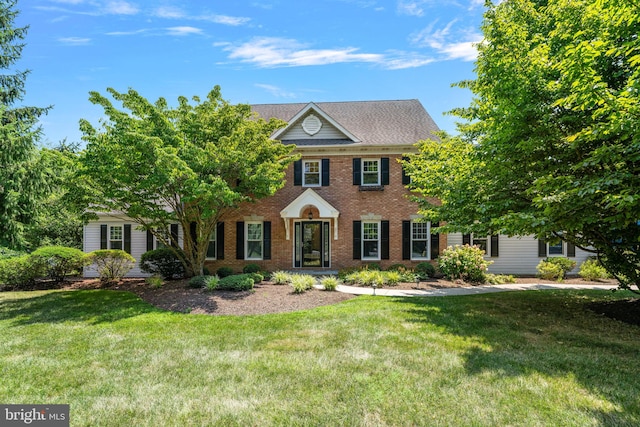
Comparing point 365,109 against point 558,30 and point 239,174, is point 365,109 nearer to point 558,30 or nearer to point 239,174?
point 239,174

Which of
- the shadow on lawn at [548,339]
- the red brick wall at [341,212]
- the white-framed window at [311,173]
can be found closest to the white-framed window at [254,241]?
the red brick wall at [341,212]

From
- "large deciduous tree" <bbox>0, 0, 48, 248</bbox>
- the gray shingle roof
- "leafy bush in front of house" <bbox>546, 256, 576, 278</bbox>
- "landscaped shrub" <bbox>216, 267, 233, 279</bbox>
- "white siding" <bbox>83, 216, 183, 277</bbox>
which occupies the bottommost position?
"landscaped shrub" <bbox>216, 267, 233, 279</bbox>

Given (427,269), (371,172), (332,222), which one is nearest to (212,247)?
(332,222)

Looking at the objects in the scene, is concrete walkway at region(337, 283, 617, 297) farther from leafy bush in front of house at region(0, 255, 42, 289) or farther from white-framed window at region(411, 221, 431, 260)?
leafy bush in front of house at region(0, 255, 42, 289)

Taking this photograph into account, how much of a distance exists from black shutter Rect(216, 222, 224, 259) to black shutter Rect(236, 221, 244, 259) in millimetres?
706

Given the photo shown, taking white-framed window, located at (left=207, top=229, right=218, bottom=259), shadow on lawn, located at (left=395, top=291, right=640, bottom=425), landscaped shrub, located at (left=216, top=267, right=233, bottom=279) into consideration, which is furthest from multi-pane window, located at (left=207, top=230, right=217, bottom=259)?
shadow on lawn, located at (left=395, top=291, right=640, bottom=425)

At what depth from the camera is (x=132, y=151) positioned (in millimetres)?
10000

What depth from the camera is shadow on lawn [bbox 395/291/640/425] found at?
14.1 feet

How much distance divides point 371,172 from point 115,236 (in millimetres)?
12543

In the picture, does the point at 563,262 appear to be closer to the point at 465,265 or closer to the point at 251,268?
the point at 465,265

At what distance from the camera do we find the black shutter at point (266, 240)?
15703 millimetres

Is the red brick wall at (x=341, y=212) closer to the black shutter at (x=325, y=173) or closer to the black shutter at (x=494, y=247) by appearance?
the black shutter at (x=325, y=173)

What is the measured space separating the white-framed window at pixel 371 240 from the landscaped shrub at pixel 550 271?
22.9 feet

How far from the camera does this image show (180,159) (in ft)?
33.3
